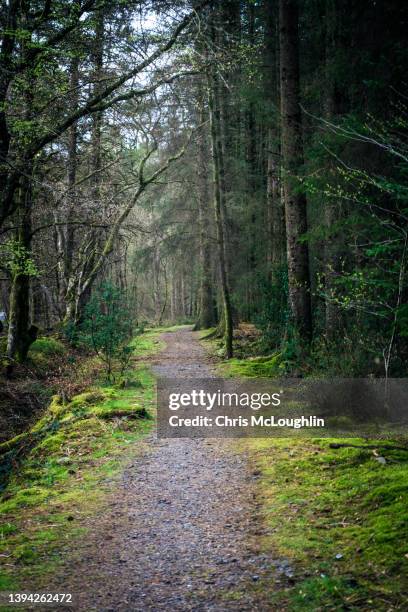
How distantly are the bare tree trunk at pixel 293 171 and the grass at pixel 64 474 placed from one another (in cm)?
352

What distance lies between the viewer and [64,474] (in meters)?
6.12

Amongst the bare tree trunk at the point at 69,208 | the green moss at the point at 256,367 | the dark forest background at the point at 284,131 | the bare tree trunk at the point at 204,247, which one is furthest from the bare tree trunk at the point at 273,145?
the bare tree trunk at the point at 69,208

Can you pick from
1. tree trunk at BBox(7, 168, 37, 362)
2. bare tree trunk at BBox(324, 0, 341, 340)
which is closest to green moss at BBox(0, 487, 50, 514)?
bare tree trunk at BBox(324, 0, 341, 340)

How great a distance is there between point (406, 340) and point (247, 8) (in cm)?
1484

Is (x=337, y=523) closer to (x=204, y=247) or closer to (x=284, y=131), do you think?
(x=284, y=131)

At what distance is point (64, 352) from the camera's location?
15.1 metres

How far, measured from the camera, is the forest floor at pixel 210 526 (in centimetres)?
341

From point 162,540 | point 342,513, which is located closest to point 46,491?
point 162,540

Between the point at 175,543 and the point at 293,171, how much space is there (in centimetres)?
803

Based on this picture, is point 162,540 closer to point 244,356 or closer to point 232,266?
point 244,356

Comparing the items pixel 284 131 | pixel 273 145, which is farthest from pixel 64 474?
pixel 273 145

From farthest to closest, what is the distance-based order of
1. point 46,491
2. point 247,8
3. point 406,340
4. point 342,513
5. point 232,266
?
point 232,266, point 247,8, point 406,340, point 46,491, point 342,513

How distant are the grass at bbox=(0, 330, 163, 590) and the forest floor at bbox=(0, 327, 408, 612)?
0.02m

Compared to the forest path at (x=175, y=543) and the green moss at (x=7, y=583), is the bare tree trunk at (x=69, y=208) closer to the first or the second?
the forest path at (x=175, y=543)
